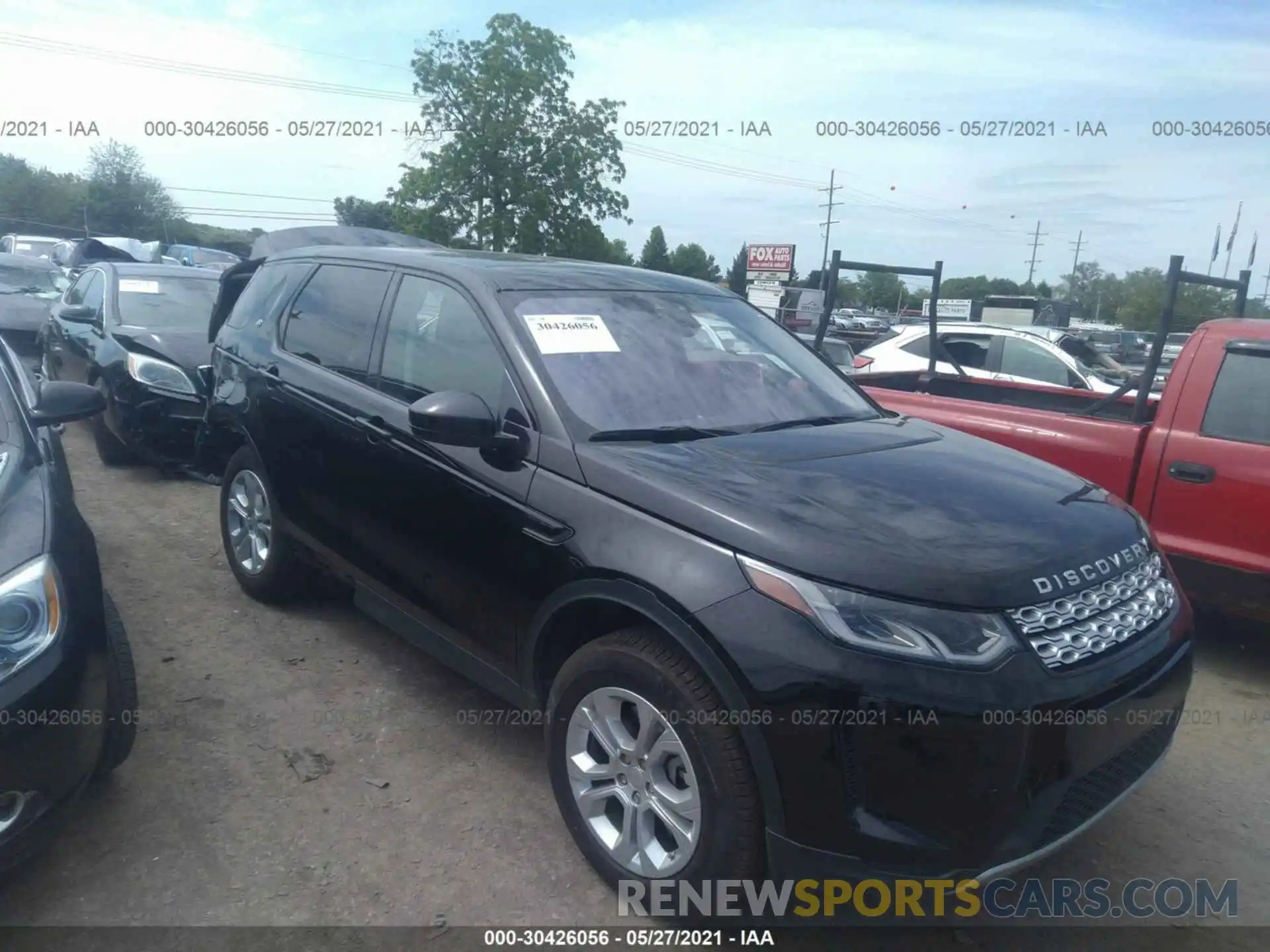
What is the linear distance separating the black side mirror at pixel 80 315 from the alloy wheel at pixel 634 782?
684 cm

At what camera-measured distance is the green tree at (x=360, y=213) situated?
5191cm

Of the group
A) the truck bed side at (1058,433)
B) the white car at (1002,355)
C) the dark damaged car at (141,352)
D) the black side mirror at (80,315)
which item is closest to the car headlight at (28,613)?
the dark damaged car at (141,352)

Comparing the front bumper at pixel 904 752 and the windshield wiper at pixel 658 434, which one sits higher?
the windshield wiper at pixel 658 434

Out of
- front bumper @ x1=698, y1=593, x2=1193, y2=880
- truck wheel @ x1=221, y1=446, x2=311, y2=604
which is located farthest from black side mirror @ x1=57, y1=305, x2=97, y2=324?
front bumper @ x1=698, y1=593, x2=1193, y2=880

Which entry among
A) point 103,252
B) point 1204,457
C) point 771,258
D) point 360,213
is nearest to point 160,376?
point 1204,457

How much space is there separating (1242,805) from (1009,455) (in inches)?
61.9

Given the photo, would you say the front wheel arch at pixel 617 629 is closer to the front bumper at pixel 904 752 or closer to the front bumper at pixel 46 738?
the front bumper at pixel 904 752

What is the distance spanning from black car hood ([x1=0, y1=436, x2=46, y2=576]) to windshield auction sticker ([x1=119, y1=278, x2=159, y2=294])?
5514mm

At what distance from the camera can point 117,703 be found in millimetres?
2998

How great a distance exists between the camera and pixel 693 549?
2.51 meters

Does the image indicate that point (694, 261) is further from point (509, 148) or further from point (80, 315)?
point (80, 315)

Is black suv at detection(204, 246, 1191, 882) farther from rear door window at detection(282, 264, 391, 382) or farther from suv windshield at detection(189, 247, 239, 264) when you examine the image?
suv windshield at detection(189, 247, 239, 264)

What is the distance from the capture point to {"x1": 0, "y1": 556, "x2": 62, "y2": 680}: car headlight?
2.49 metres

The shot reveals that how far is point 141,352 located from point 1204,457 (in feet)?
23.2
